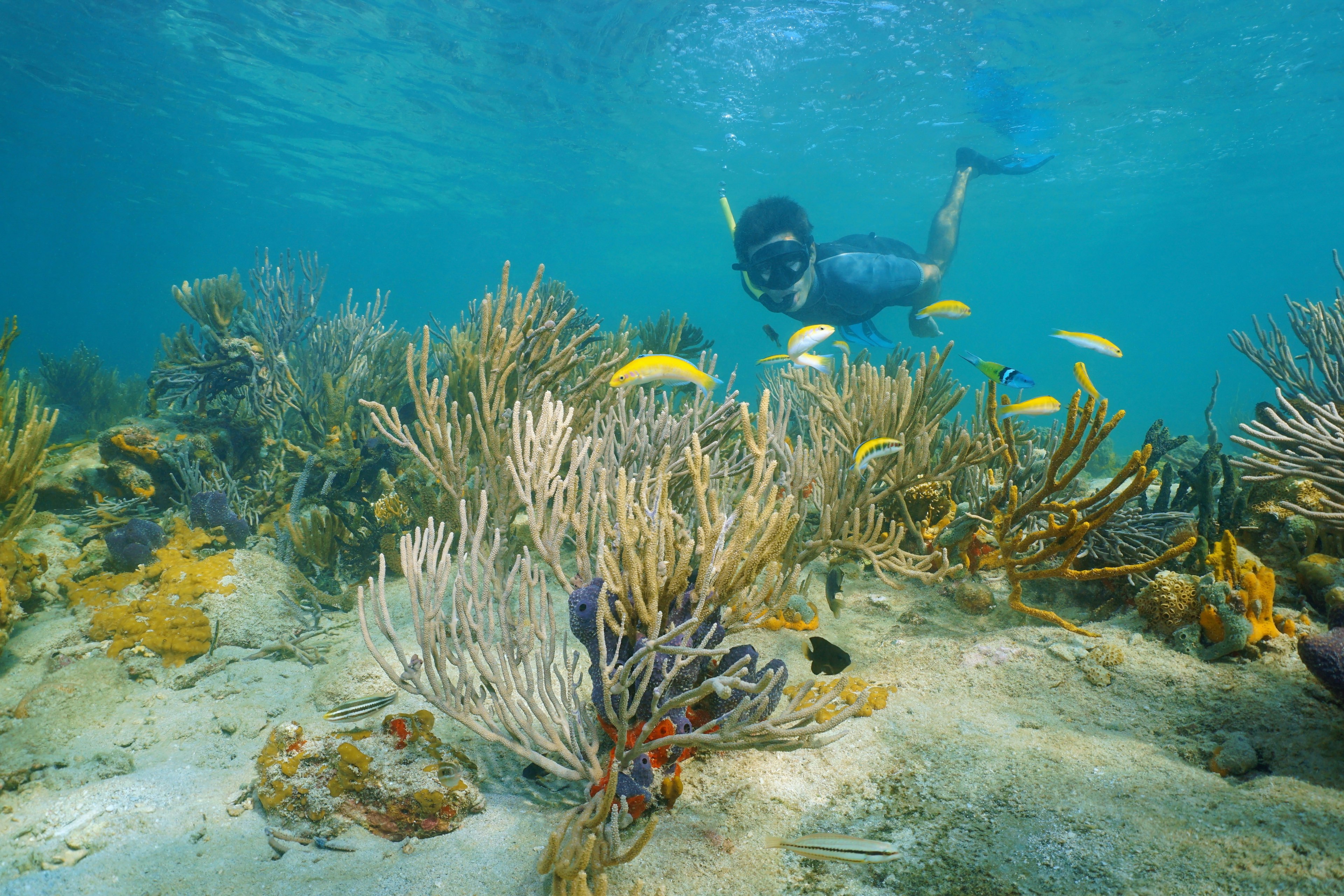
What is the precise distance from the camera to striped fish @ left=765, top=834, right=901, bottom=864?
5.06ft

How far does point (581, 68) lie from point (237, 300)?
57.8 feet

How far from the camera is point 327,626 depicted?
4.39 metres

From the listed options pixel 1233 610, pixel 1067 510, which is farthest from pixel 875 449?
pixel 1233 610

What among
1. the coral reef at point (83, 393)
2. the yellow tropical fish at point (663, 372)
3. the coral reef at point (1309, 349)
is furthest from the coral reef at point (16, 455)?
the coral reef at point (83, 393)

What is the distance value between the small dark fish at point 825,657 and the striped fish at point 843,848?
1.08m

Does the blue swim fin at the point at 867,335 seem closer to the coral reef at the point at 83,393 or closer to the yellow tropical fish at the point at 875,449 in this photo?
the yellow tropical fish at the point at 875,449

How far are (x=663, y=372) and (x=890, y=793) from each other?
2.29 metres

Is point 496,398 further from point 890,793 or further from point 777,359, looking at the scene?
point 890,793

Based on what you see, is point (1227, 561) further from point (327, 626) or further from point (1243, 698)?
point (327, 626)

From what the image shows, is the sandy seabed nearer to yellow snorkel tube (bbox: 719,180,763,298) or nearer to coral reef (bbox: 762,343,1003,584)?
coral reef (bbox: 762,343,1003,584)

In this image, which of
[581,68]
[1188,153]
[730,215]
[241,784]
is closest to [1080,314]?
[1188,153]

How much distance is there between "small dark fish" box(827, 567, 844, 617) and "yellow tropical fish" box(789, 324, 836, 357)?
1603 millimetres

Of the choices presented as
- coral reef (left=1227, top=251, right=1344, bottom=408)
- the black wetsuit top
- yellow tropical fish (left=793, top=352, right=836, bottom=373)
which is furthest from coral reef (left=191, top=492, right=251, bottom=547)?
coral reef (left=1227, top=251, right=1344, bottom=408)

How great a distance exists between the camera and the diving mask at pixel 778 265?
6992 millimetres
